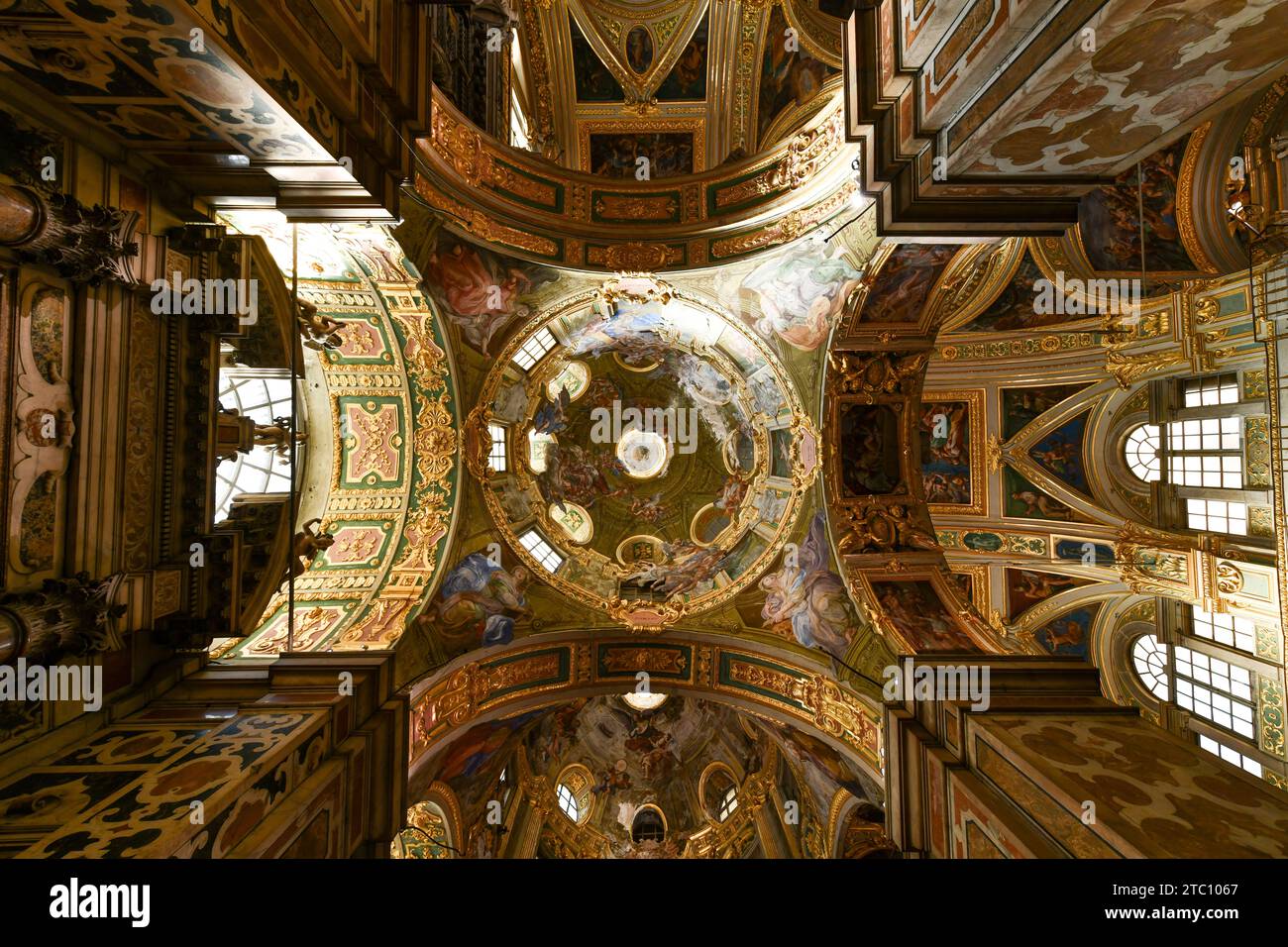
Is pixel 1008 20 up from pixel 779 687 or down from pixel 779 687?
up

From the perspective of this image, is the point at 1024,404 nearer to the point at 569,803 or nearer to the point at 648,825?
the point at 648,825

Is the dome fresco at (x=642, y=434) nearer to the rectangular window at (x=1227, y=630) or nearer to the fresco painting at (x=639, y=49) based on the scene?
the rectangular window at (x=1227, y=630)

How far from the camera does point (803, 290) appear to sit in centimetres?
992

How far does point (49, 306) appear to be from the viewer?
4168 millimetres

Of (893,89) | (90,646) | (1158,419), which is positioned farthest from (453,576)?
(1158,419)

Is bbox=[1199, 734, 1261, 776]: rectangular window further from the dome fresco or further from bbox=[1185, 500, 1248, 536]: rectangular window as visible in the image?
bbox=[1185, 500, 1248, 536]: rectangular window

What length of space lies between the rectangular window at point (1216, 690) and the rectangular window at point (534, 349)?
1730 centimetres

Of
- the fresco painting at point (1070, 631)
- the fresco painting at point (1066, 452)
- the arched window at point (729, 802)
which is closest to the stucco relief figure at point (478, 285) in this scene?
the arched window at point (729, 802)

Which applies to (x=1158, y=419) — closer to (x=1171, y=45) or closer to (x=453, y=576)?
(x=1171, y=45)

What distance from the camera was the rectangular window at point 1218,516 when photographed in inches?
466

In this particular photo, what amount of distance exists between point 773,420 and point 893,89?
22.0ft

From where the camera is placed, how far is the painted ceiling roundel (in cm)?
1112

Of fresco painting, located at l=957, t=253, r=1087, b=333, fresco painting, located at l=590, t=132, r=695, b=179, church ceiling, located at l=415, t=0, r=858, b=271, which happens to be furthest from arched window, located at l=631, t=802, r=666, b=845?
fresco painting, located at l=590, t=132, r=695, b=179

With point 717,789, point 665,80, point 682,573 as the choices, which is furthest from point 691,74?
point 717,789
